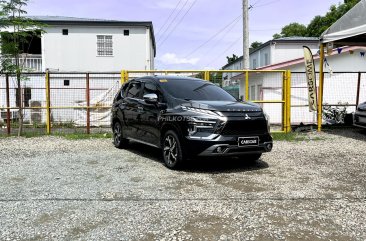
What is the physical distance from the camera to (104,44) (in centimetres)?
2364

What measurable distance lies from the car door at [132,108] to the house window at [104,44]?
1519 cm

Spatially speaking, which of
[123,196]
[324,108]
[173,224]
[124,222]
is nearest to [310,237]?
[173,224]

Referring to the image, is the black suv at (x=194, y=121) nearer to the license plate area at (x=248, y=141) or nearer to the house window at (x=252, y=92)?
the license plate area at (x=248, y=141)

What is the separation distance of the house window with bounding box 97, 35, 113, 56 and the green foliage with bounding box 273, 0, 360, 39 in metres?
26.3

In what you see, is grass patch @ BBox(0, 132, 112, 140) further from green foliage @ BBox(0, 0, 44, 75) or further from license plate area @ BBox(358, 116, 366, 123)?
license plate area @ BBox(358, 116, 366, 123)

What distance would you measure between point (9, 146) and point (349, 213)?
883cm

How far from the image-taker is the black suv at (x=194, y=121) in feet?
21.6

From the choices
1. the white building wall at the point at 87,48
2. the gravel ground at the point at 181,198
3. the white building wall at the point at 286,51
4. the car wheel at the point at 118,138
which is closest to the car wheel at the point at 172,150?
the gravel ground at the point at 181,198

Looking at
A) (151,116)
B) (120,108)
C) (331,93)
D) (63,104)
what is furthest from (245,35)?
(151,116)

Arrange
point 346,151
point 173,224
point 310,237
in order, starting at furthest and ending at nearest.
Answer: point 346,151
point 173,224
point 310,237

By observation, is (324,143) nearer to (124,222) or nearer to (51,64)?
(124,222)

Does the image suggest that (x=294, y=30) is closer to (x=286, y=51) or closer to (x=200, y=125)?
(x=286, y=51)

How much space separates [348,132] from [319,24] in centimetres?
3571

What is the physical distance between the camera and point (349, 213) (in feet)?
14.9
